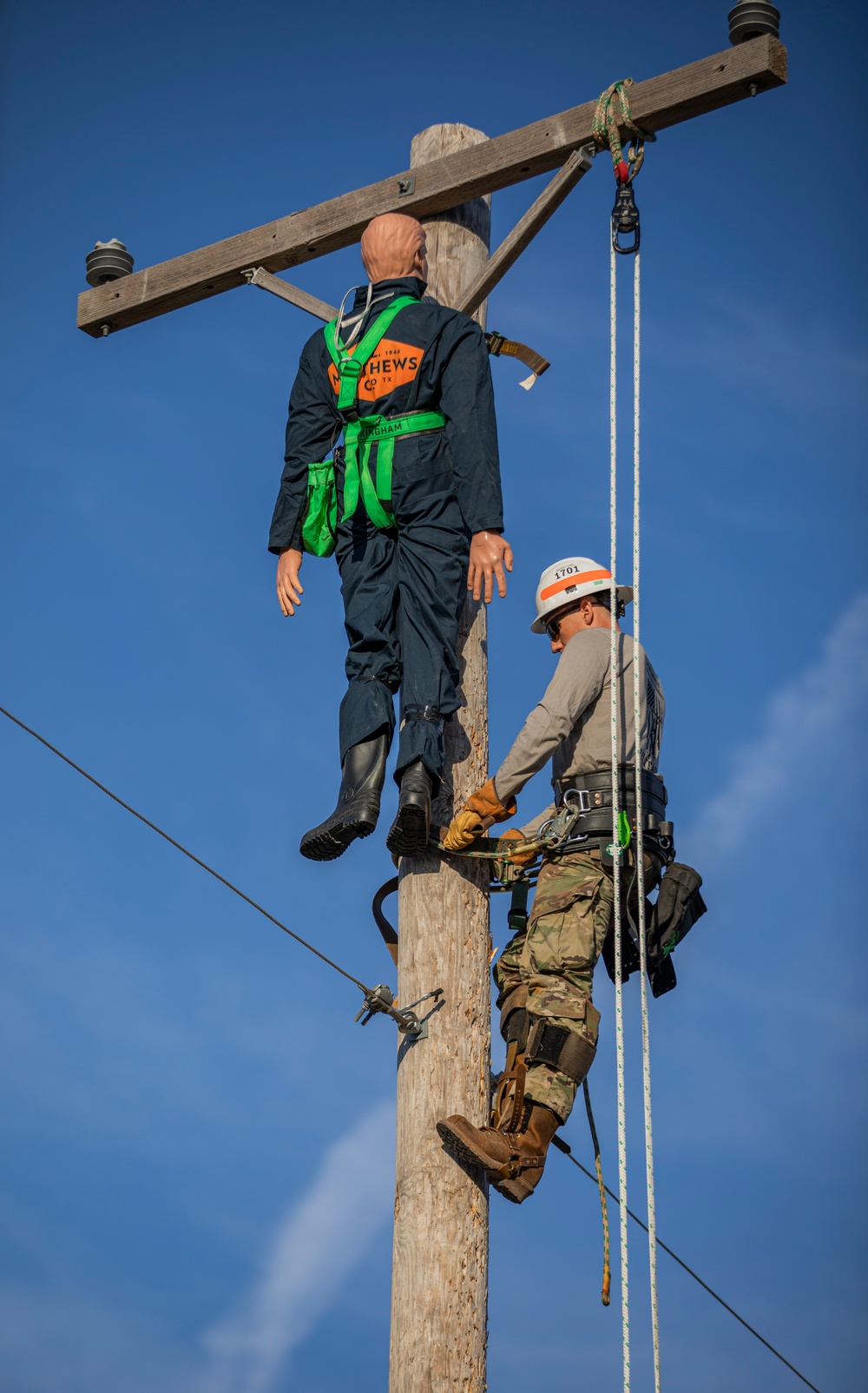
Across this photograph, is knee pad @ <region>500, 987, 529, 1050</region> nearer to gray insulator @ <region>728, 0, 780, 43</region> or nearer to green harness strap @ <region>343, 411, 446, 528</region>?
green harness strap @ <region>343, 411, 446, 528</region>

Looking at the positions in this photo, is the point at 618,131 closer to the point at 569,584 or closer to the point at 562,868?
the point at 569,584

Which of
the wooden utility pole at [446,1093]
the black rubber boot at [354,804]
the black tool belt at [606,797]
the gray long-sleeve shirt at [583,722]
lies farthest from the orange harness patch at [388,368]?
the black tool belt at [606,797]

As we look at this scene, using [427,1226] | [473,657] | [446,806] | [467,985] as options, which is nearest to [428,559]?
[473,657]

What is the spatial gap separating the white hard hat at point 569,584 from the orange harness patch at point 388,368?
96 centimetres

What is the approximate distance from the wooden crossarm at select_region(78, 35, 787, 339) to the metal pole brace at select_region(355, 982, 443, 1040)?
3105 millimetres

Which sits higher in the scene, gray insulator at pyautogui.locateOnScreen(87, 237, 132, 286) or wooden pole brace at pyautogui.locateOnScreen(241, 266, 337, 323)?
gray insulator at pyautogui.locateOnScreen(87, 237, 132, 286)

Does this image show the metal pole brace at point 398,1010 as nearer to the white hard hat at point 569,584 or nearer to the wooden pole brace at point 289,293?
the white hard hat at point 569,584

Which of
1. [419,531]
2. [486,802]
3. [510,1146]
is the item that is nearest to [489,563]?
[419,531]

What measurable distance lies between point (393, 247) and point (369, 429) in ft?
2.46

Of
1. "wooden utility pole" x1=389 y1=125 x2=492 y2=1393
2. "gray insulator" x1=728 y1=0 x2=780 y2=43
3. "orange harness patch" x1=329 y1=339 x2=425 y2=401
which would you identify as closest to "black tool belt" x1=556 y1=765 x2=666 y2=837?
"wooden utility pole" x1=389 y1=125 x2=492 y2=1393

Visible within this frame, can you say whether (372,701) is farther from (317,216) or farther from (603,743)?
(317,216)

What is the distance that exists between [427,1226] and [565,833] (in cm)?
149

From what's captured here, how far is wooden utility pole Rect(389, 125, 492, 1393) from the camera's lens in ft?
19.4

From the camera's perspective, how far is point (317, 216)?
24.4 ft
